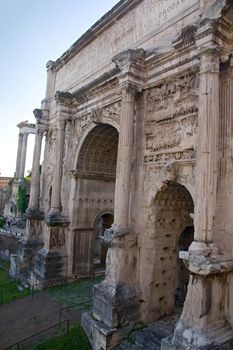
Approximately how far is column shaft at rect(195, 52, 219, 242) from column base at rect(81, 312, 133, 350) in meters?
3.31

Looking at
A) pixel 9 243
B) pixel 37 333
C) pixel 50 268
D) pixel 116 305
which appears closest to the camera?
pixel 116 305

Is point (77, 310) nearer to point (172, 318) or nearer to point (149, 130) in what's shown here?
point (172, 318)

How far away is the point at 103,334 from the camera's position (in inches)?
285

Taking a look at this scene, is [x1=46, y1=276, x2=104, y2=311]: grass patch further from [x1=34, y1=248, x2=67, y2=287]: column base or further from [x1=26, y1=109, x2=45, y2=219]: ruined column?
[x1=26, y1=109, x2=45, y2=219]: ruined column

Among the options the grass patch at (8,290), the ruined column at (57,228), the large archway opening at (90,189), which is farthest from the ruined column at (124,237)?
the grass patch at (8,290)

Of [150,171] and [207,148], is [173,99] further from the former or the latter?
[207,148]

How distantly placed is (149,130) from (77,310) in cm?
600

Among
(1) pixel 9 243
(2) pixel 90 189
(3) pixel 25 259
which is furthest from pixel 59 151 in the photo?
(1) pixel 9 243

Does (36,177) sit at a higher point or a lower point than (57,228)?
higher

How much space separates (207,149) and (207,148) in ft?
0.07

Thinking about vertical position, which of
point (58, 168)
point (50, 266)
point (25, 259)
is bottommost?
point (25, 259)

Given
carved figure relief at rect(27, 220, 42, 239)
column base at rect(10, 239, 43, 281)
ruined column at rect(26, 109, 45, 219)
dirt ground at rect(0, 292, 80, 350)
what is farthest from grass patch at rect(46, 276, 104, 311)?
ruined column at rect(26, 109, 45, 219)

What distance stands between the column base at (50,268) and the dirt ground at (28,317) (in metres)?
0.79

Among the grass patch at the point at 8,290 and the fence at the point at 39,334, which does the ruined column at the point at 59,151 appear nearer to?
the grass patch at the point at 8,290
